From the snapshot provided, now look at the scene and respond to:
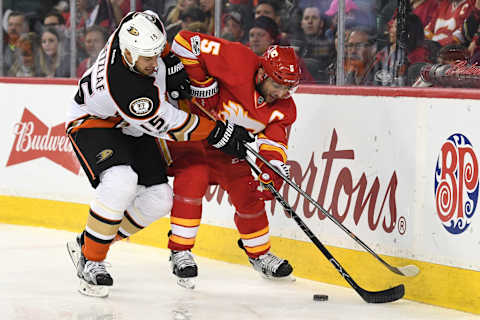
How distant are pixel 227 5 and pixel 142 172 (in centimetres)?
173

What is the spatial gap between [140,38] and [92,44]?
8.15ft

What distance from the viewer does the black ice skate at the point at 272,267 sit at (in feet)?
14.4

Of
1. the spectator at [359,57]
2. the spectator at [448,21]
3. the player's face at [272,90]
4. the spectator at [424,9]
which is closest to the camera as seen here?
the player's face at [272,90]

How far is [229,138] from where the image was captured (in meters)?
4.05

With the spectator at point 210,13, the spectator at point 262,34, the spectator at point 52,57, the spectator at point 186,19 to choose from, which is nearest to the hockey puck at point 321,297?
the spectator at point 262,34

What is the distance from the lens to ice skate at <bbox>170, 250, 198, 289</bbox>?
421 centimetres

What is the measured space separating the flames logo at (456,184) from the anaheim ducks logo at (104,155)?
4.52 ft

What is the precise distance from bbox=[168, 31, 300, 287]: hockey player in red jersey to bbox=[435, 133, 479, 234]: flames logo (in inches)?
26.9

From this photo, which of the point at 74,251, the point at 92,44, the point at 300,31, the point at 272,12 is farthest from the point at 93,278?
the point at 92,44

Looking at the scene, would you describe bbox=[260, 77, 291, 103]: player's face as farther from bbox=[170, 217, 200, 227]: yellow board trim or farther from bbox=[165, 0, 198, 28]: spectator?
bbox=[165, 0, 198, 28]: spectator

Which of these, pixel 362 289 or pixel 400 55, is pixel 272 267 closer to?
pixel 362 289

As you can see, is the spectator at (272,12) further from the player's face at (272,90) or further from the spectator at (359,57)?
the player's face at (272,90)

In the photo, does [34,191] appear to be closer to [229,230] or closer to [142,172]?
[229,230]

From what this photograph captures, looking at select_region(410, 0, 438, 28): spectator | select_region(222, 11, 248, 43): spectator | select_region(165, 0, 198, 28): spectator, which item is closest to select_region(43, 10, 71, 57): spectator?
select_region(165, 0, 198, 28): spectator
